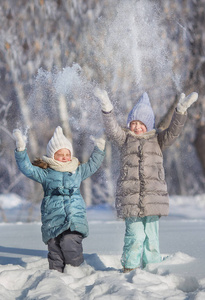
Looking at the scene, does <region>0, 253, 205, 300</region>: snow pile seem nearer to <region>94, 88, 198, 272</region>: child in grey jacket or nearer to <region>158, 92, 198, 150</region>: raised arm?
<region>94, 88, 198, 272</region>: child in grey jacket

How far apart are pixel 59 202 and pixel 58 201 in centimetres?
1

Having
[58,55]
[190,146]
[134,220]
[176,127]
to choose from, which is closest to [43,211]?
[134,220]

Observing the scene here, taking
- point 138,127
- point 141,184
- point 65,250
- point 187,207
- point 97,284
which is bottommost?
point 97,284

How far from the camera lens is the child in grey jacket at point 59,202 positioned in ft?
12.5

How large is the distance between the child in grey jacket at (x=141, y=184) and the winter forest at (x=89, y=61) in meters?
7.15

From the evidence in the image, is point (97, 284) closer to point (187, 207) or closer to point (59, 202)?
point (59, 202)

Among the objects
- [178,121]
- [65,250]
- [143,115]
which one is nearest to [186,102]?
[178,121]

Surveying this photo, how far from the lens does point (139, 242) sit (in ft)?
12.7

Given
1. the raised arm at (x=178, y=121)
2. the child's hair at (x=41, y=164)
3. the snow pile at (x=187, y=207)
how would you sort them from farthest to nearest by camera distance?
the snow pile at (x=187, y=207) → the child's hair at (x=41, y=164) → the raised arm at (x=178, y=121)

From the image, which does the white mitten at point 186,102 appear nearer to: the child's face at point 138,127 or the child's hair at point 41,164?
the child's face at point 138,127

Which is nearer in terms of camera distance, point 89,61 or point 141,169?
point 141,169

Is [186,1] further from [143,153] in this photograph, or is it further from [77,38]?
[143,153]

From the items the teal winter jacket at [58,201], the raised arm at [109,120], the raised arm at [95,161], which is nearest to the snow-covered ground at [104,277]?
the teal winter jacket at [58,201]

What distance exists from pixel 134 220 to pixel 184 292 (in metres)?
0.94
